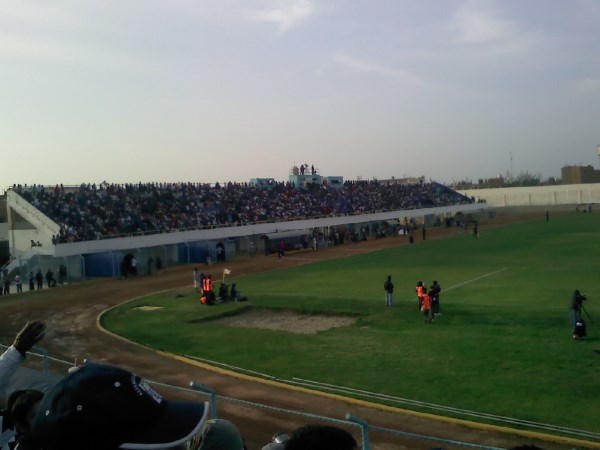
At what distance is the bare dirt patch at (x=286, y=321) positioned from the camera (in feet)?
68.5

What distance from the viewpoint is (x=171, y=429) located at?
2641 millimetres

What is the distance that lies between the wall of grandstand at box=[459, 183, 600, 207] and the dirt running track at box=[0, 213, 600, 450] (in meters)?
77.7

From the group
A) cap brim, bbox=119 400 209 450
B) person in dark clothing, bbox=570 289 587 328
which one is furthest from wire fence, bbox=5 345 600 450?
person in dark clothing, bbox=570 289 587 328

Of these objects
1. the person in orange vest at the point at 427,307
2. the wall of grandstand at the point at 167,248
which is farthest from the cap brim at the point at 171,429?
the wall of grandstand at the point at 167,248

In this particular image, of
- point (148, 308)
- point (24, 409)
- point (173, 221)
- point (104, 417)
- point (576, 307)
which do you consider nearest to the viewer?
point (104, 417)

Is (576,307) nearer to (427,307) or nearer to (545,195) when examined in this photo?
(427,307)

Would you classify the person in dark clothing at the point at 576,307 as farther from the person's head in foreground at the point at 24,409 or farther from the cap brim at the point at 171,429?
the cap brim at the point at 171,429

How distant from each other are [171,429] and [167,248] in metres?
43.1

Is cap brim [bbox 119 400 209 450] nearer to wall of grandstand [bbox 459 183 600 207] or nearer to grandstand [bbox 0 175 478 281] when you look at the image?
grandstand [bbox 0 175 478 281]

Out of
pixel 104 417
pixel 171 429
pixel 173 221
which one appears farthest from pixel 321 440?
pixel 173 221

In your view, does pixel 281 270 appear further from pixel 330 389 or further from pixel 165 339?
pixel 330 389

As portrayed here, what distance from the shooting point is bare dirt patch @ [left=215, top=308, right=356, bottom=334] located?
68.5 ft

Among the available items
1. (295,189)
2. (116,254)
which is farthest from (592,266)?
(295,189)

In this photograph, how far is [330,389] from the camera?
44.4ft
